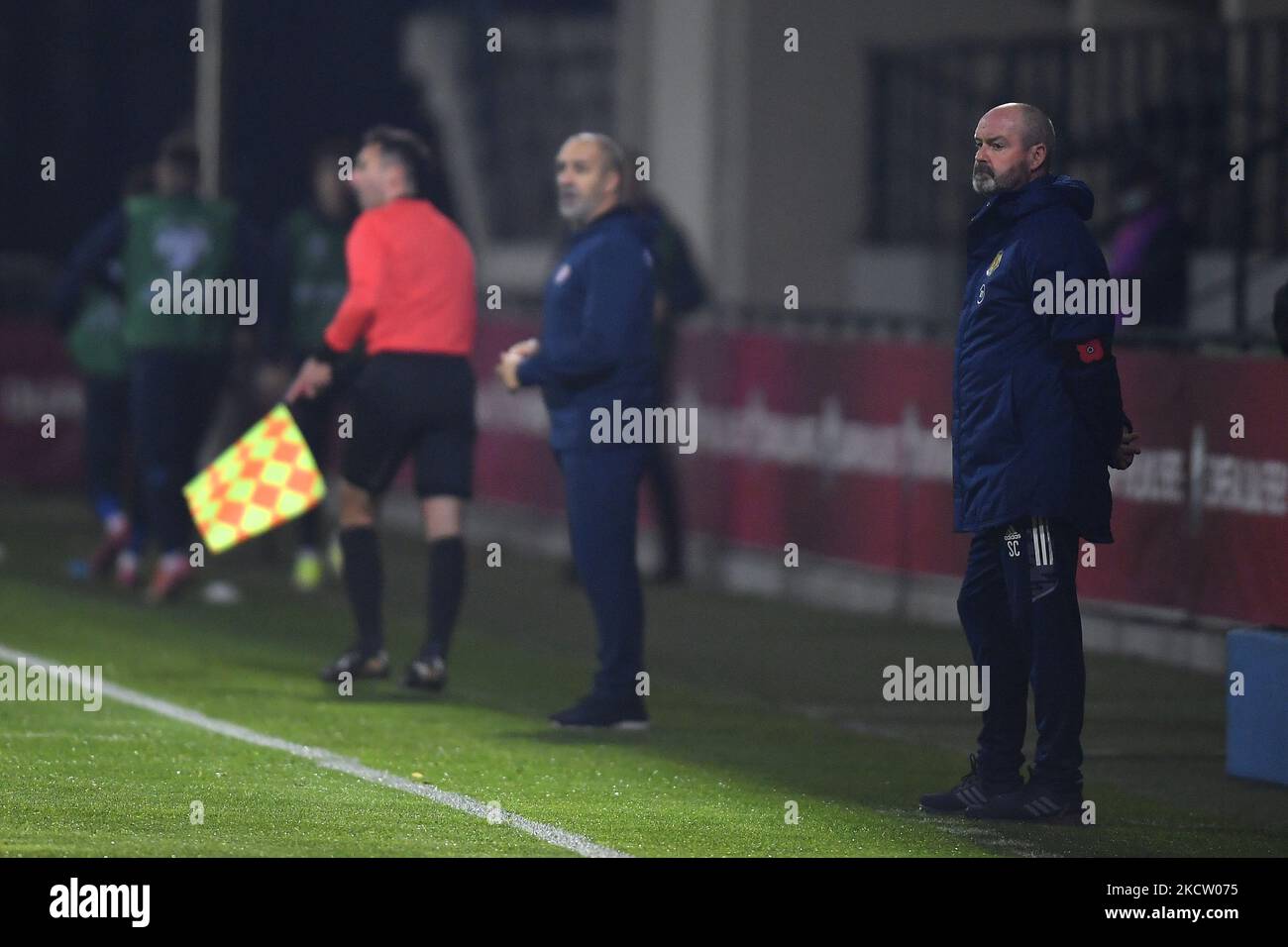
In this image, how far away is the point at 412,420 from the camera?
11.3 m

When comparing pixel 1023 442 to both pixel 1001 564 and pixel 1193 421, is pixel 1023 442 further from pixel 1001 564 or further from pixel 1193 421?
pixel 1193 421

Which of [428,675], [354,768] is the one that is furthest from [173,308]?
[354,768]

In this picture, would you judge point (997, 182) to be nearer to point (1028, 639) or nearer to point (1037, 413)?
point (1037, 413)

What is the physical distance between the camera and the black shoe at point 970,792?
877cm

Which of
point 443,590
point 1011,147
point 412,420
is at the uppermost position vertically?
point 1011,147

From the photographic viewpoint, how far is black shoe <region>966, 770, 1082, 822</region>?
8.62 m

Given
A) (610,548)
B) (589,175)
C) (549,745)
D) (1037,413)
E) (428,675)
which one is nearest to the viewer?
(1037,413)

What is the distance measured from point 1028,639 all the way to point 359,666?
3.83 m

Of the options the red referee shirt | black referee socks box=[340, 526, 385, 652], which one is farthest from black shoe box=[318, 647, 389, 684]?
the red referee shirt

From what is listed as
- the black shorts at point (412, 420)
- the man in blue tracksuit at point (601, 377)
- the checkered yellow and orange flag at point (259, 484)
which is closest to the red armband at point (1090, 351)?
the man in blue tracksuit at point (601, 377)

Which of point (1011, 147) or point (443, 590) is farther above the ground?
point (1011, 147)

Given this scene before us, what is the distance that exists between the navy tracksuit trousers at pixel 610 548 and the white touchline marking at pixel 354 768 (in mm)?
1259

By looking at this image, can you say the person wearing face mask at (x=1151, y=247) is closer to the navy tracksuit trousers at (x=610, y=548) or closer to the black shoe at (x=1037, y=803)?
the navy tracksuit trousers at (x=610, y=548)
